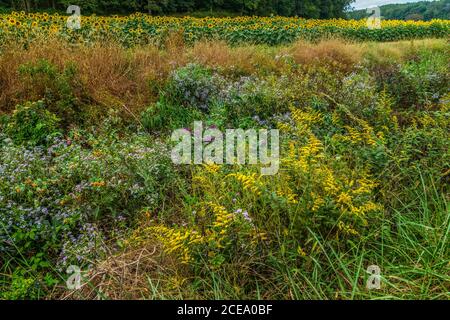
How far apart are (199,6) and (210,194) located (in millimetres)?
26990

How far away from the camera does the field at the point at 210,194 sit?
213 centimetres

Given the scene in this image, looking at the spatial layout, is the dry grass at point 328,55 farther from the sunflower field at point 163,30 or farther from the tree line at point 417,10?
the tree line at point 417,10

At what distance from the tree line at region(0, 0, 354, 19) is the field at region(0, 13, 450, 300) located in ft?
57.3

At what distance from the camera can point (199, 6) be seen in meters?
26.9

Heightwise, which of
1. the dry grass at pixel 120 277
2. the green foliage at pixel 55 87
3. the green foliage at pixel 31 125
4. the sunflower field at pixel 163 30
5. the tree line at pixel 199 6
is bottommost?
the dry grass at pixel 120 277

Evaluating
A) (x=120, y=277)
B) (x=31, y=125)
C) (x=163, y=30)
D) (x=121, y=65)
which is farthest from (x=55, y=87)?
(x=163, y=30)

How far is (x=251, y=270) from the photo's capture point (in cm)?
219

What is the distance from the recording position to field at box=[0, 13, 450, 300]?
83.8 inches

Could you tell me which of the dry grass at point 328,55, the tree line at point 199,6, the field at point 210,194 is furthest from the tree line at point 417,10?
the field at point 210,194

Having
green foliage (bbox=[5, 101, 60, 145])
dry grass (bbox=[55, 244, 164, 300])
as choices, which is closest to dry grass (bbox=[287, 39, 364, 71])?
green foliage (bbox=[5, 101, 60, 145])

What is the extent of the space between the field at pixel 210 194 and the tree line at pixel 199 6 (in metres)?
17.5

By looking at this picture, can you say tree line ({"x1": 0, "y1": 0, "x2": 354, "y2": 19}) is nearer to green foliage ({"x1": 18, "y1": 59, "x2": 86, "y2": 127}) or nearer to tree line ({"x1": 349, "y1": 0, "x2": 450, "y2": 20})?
tree line ({"x1": 349, "y1": 0, "x2": 450, "y2": 20})
